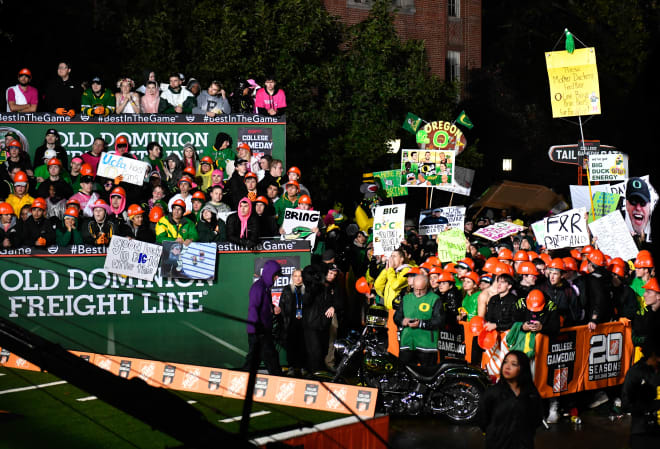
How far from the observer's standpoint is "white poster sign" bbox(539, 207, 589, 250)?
1681 cm

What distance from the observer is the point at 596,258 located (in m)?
15.1

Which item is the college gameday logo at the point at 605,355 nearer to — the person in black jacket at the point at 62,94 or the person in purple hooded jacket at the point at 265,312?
the person in purple hooded jacket at the point at 265,312

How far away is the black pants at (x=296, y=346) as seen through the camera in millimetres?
14820

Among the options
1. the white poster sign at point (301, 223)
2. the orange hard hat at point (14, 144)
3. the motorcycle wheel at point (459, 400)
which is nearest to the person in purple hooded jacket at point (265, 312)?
the white poster sign at point (301, 223)

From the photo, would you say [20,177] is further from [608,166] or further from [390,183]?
[608,166]

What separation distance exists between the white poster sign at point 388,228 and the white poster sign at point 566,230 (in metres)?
2.60

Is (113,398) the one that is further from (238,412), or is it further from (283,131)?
(283,131)

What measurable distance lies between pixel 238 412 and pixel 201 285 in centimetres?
355

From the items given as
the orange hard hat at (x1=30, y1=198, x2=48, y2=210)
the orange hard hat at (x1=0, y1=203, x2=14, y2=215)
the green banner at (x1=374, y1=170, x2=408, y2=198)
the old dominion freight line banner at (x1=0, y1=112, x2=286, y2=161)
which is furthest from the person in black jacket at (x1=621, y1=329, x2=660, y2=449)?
the green banner at (x1=374, y1=170, x2=408, y2=198)

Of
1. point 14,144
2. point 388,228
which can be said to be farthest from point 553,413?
point 14,144

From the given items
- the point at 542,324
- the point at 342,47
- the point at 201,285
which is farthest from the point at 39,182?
the point at 342,47

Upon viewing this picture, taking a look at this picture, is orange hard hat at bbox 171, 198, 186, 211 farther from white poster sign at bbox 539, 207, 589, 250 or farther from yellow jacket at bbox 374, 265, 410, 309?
white poster sign at bbox 539, 207, 589, 250

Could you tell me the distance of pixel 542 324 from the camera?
11828 millimetres

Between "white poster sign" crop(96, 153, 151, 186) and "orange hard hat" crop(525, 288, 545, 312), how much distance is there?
814 centimetres
